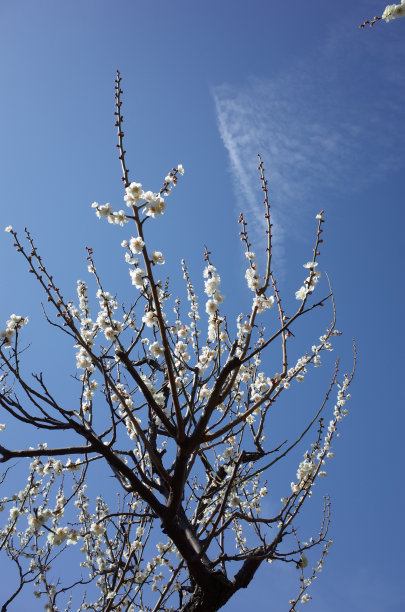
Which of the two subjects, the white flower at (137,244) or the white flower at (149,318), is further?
the white flower at (149,318)

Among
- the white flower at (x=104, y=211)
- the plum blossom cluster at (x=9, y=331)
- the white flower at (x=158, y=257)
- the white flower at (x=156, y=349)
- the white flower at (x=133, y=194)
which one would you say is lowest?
the white flower at (x=156, y=349)

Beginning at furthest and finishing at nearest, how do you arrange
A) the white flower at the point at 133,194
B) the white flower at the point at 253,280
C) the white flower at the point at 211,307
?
the white flower at the point at 211,307
the white flower at the point at 253,280
the white flower at the point at 133,194

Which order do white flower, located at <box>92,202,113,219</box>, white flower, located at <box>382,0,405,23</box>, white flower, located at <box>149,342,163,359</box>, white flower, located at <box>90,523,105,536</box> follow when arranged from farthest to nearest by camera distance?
white flower, located at <box>90,523,105,536</box>
white flower, located at <box>149,342,163,359</box>
white flower, located at <box>92,202,113,219</box>
white flower, located at <box>382,0,405,23</box>

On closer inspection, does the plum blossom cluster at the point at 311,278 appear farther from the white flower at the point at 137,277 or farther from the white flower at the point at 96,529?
the white flower at the point at 96,529

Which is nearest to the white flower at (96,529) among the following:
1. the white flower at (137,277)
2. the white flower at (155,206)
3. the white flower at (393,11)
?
the white flower at (137,277)

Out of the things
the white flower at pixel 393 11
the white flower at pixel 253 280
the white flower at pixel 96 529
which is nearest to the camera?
the white flower at pixel 393 11

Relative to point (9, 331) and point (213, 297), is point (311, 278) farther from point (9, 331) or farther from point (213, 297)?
point (9, 331)

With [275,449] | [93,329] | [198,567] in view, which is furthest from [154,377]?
[198,567]

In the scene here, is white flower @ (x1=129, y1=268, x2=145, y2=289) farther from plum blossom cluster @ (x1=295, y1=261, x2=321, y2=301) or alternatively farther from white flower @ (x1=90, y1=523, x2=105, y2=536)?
white flower @ (x1=90, y1=523, x2=105, y2=536)

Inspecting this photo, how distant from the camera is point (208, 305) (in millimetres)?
A: 4180

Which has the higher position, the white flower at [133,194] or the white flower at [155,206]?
the white flower at [133,194]

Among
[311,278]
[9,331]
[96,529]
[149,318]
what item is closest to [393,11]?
[311,278]

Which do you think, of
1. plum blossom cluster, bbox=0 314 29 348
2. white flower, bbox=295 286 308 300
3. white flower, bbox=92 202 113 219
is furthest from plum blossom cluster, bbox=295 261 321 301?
plum blossom cluster, bbox=0 314 29 348

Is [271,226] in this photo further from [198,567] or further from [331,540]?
[331,540]
